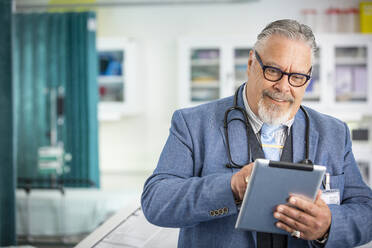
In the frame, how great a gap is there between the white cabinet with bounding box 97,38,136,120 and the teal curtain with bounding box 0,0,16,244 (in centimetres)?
175

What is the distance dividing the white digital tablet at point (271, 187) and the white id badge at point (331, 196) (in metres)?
0.19

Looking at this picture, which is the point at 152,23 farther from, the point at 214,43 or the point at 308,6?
the point at 308,6

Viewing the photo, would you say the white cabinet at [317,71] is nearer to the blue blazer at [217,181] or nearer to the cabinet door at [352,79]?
the cabinet door at [352,79]

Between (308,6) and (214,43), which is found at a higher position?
(308,6)

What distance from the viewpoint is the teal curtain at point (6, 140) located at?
2.36 metres

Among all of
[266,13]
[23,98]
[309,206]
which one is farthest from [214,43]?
[309,206]

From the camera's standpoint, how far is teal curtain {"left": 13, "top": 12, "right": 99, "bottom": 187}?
12.7 ft

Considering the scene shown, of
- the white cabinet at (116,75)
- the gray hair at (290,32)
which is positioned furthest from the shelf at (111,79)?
the gray hair at (290,32)

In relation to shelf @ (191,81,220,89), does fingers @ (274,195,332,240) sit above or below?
below

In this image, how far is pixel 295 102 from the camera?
113cm

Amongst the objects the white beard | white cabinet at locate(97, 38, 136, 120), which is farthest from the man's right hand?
white cabinet at locate(97, 38, 136, 120)

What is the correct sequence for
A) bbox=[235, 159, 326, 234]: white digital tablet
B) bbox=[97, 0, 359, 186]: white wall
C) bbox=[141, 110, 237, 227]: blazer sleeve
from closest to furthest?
bbox=[235, 159, 326, 234]: white digital tablet → bbox=[141, 110, 237, 227]: blazer sleeve → bbox=[97, 0, 359, 186]: white wall

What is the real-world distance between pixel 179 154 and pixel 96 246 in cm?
61

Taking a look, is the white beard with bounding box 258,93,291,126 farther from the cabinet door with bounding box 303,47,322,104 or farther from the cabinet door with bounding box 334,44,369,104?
the cabinet door with bounding box 334,44,369,104
